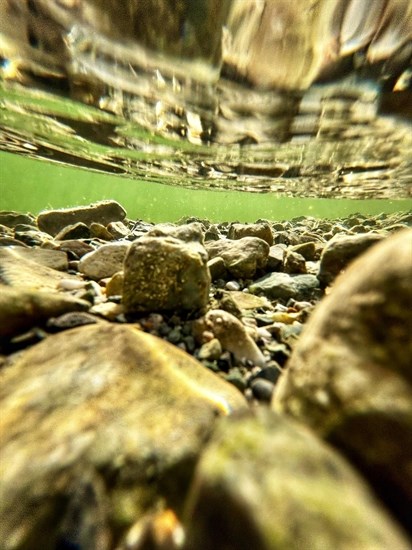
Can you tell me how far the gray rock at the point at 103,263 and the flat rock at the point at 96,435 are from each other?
1.84m

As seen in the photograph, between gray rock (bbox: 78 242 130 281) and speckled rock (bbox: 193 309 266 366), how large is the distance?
1877mm

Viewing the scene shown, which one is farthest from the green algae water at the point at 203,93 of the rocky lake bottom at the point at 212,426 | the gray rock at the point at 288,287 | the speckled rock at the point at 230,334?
the rocky lake bottom at the point at 212,426

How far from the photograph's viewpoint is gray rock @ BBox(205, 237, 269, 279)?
4.14 metres

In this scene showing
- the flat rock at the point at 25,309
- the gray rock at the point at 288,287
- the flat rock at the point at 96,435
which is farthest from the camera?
the gray rock at the point at 288,287

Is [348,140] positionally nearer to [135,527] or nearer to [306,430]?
[306,430]

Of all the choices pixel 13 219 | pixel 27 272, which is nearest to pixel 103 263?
pixel 27 272

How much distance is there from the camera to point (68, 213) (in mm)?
7855

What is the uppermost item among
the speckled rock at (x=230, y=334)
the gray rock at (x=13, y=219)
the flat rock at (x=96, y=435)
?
the gray rock at (x=13, y=219)

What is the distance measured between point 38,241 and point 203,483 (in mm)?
6285

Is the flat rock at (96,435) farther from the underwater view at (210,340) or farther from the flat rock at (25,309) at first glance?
the flat rock at (25,309)

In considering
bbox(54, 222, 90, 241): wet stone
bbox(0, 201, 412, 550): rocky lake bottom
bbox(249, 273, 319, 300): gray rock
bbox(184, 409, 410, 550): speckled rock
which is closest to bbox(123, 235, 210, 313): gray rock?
bbox(0, 201, 412, 550): rocky lake bottom

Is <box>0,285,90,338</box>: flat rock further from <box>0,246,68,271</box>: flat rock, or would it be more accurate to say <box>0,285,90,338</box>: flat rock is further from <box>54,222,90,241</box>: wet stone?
<box>54,222,90,241</box>: wet stone

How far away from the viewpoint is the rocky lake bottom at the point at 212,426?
31.6 inches

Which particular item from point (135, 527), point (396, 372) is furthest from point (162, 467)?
point (396, 372)
